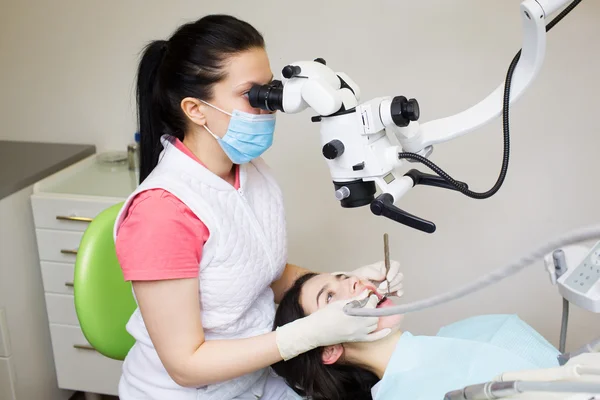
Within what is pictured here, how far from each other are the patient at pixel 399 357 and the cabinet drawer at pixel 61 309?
2.99ft

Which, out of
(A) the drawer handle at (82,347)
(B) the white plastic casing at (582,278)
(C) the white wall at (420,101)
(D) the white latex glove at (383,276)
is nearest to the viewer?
(B) the white plastic casing at (582,278)

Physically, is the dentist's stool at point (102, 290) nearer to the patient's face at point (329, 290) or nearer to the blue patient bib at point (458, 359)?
the patient's face at point (329, 290)

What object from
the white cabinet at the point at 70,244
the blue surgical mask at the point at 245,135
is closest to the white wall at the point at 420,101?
the white cabinet at the point at 70,244

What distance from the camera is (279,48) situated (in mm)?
2119

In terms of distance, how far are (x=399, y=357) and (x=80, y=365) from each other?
49.0 inches

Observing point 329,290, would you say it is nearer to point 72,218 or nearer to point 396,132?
point 396,132

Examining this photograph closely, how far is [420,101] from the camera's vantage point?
80.7 inches

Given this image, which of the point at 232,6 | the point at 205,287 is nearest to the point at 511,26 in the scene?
the point at 232,6

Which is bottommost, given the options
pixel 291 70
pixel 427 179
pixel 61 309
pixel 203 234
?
pixel 61 309

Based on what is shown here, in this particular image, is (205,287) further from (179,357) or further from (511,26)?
(511,26)

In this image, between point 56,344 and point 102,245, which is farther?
point 56,344

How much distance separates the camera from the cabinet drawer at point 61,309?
84.8 inches

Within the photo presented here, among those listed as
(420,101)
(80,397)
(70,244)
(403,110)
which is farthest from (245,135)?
(80,397)

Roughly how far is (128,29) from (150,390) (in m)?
1.27
